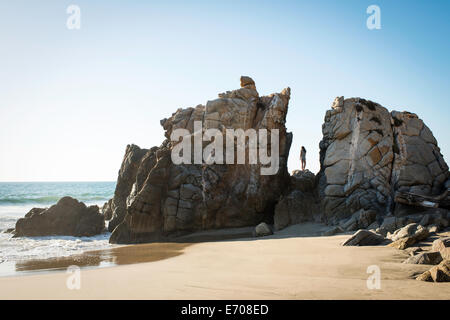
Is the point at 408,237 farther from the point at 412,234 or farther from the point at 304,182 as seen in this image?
the point at 304,182

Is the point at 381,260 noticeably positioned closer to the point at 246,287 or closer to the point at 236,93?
the point at 246,287

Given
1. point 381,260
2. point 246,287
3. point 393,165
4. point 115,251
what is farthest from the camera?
point 393,165

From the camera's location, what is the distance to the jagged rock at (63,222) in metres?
19.8

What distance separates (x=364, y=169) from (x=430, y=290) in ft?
35.6

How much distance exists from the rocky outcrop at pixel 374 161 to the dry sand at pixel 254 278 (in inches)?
190

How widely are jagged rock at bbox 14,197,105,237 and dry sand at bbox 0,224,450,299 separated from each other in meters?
10.5

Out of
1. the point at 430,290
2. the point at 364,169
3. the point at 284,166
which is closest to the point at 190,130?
the point at 284,166

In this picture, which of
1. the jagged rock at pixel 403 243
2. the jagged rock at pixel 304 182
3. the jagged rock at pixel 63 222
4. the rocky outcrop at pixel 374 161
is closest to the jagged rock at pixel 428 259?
the jagged rock at pixel 403 243

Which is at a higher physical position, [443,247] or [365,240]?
[443,247]

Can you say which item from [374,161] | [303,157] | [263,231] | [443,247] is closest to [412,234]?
[443,247]

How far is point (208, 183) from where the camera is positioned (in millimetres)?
18344

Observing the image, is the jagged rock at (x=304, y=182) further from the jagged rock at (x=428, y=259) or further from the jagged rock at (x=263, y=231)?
the jagged rock at (x=428, y=259)

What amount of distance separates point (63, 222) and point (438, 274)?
19740mm

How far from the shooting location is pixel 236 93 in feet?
66.4
